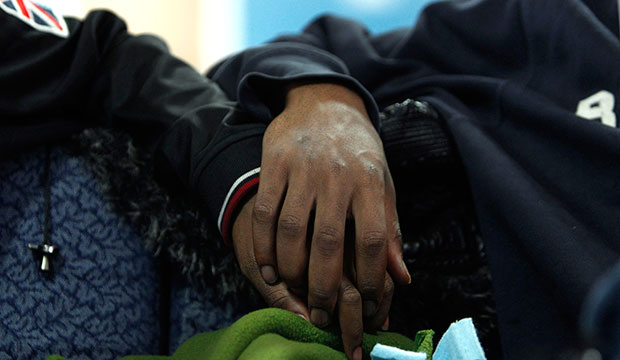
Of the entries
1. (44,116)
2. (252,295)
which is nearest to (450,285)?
(252,295)

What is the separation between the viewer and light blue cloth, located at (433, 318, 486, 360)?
0.32m

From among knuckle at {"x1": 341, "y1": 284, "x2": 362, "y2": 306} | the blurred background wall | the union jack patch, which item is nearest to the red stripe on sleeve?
knuckle at {"x1": 341, "y1": 284, "x2": 362, "y2": 306}

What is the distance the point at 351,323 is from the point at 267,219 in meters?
0.09

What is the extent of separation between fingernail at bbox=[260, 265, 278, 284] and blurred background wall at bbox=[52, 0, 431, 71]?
1334 millimetres

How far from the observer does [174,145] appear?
504 millimetres

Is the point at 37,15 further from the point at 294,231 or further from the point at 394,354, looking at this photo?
the point at 394,354

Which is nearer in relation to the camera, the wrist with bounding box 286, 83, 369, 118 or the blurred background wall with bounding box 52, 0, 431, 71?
the wrist with bounding box 286, 83, 369, 118

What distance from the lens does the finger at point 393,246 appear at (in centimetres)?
40

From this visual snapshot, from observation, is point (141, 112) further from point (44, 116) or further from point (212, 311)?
point (212, 311)

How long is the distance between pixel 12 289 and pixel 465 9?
23.8 inches

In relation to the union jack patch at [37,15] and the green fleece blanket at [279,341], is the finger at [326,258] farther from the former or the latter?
the union jack patch at [37,15]

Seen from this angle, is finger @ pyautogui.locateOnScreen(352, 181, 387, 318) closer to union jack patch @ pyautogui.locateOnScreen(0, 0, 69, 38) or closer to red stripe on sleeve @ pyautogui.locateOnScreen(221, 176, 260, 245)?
red stripe on sleeve @ pyautogui.locateOnScreen(221, 176, 260, 245)

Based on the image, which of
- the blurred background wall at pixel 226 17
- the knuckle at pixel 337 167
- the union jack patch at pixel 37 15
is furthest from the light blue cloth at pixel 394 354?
the blurred background wall at pixel 226 17

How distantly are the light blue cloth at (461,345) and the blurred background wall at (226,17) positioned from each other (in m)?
1.38
